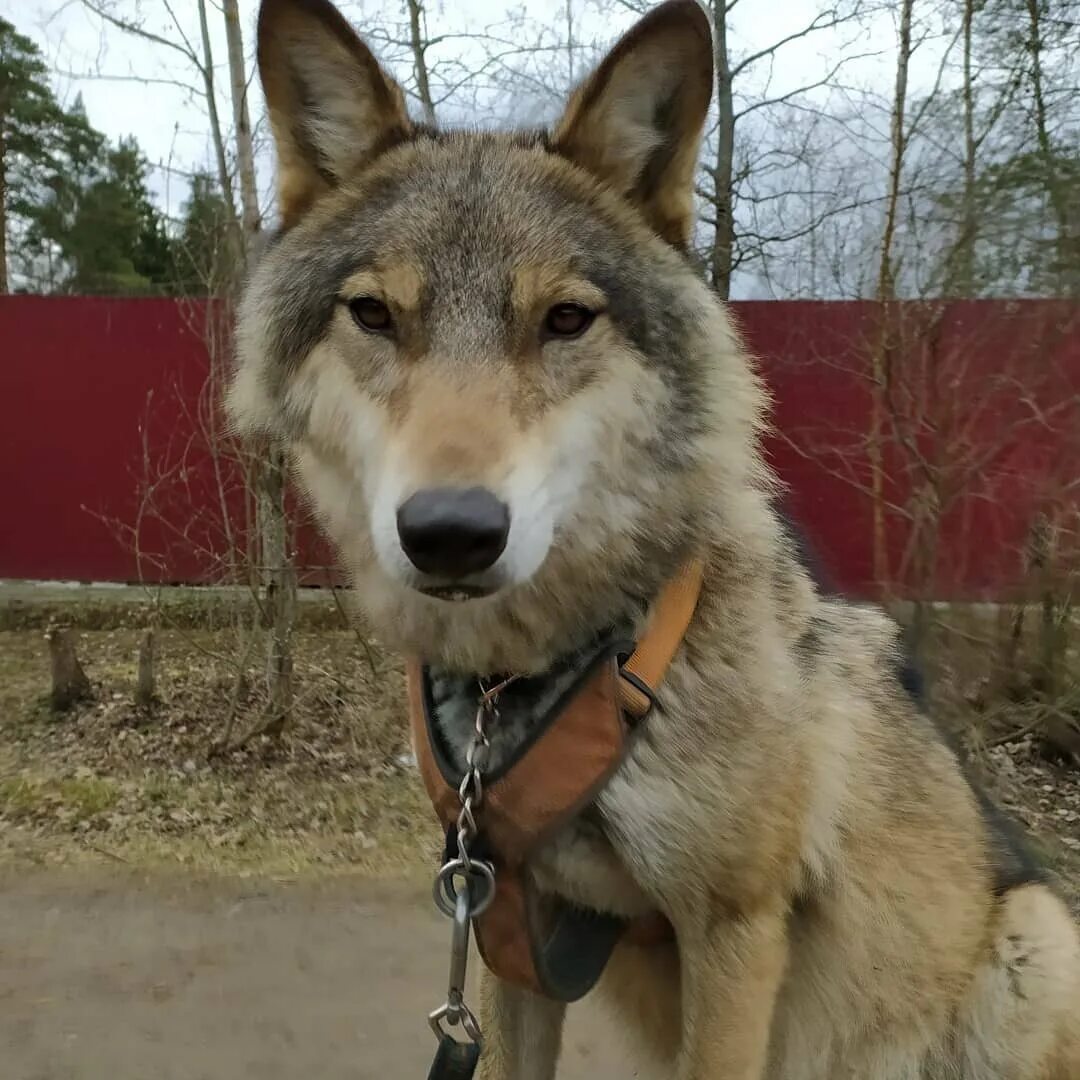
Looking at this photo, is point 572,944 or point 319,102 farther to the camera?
point 319,102

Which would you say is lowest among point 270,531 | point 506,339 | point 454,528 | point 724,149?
point 270,531

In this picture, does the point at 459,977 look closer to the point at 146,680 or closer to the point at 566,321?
the point at 566,321

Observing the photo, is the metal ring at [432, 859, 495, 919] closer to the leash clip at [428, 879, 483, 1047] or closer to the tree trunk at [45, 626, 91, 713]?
the leash clip at [428, 879, 483, 1047]

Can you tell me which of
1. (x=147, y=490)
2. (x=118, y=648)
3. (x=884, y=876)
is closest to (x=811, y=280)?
(x=147, y=490)

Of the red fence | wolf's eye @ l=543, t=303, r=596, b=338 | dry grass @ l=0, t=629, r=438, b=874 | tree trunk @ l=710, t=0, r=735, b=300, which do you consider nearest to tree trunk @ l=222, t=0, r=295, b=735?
dry grass @ l=0, t=629, r=438, b=874

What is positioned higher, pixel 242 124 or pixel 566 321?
pixel 242 124

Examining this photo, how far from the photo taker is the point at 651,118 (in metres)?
2.05

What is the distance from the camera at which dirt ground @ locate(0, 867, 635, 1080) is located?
306cm

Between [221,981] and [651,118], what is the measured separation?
3.38 meters

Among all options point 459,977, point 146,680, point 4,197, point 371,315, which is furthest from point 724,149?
point 4,197

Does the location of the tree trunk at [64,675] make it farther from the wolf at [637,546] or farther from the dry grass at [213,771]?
the wolf at [637,546]

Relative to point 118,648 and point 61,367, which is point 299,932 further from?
point 61,367

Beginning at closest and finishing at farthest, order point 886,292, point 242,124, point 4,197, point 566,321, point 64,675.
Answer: point 566,321
point 886,292
point 242,124
point 64,675
point 4,197

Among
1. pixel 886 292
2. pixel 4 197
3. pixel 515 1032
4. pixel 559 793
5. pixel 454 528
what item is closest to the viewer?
pixel 454 528
